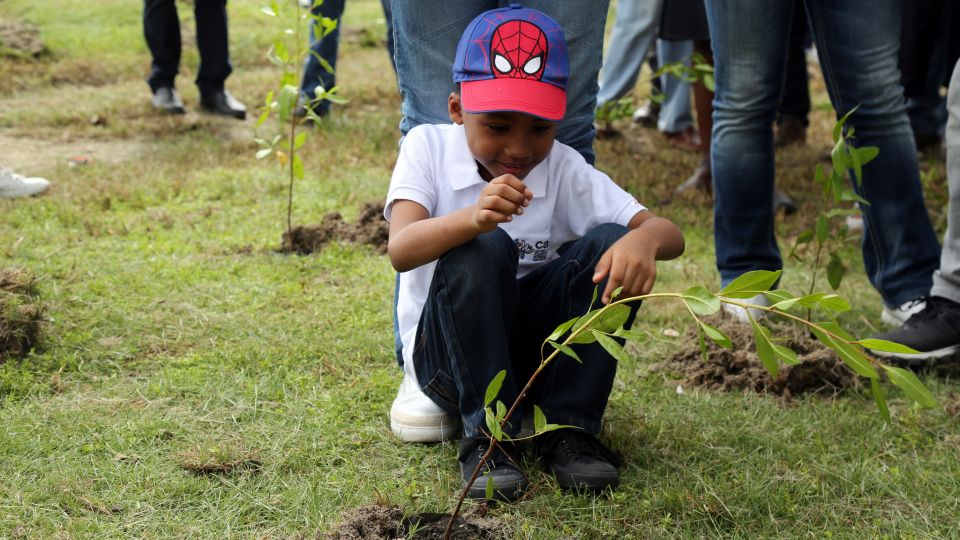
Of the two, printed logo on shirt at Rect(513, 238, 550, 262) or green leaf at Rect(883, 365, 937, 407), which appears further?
printed logo on shirt at Rect(513, 238, 550, 262)

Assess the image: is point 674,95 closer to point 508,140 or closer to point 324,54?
point 324,54

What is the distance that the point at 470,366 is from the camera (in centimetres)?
229

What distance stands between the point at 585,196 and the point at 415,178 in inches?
16.3

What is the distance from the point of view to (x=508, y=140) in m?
2.28

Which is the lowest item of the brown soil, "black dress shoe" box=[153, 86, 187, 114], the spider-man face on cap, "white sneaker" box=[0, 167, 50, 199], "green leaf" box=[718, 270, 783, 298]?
"black dress shoe" box=[153, 86, 187, 114]

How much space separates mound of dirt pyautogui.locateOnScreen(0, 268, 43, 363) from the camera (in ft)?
9.33

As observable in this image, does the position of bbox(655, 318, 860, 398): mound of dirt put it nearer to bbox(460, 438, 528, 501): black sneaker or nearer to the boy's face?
bbox(460, 438, 528, 501): black sneaker

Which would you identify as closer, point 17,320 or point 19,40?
point 17,320

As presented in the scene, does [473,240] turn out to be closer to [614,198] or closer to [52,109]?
[614,198]

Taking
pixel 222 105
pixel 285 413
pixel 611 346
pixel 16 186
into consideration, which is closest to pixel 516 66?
pixel 611 346

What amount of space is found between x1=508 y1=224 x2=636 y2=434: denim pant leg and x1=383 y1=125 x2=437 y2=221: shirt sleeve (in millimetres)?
314

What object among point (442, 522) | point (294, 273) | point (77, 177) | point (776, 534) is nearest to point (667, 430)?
point (776, 534)

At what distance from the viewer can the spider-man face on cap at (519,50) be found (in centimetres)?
221

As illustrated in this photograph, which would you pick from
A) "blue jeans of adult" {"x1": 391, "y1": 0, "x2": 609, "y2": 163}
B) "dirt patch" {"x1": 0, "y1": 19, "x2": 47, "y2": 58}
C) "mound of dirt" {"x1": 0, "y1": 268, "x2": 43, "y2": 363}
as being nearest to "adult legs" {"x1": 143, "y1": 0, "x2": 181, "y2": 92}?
"dirt patch" {"x1": 0, "y1": 19, "x2": 47, "y2": 58}
